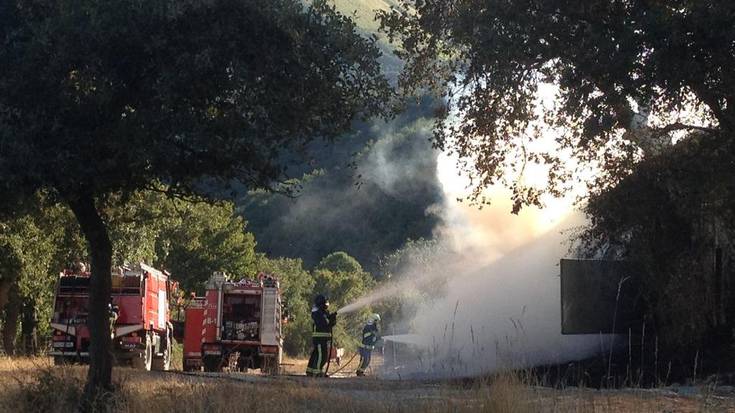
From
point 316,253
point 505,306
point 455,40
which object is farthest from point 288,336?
point 316,253

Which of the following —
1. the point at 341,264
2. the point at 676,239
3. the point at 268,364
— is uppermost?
the point at 341,264

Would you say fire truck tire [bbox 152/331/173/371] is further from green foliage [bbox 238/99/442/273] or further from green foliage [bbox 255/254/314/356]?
green foliage [bbox 238/99/442/273]

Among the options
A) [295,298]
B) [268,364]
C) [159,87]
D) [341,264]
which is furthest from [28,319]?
[341,264]

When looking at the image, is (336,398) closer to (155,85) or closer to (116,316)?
(155,85)

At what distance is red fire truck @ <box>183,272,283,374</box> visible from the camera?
87.8ft

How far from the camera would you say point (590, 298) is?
20.9m

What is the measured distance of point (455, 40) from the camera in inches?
577

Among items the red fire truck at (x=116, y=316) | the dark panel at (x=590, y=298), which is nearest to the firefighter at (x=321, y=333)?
the dark panel at (x=590, y=298)

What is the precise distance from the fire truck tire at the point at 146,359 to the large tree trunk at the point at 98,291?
11921 mm

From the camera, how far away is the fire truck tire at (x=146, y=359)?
24347 millimetres

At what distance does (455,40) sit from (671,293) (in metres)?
6.72

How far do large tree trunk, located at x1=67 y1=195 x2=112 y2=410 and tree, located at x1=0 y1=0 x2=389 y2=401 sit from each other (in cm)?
43

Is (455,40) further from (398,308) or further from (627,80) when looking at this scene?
(398,308)

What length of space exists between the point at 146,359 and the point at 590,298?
36.5 feet
